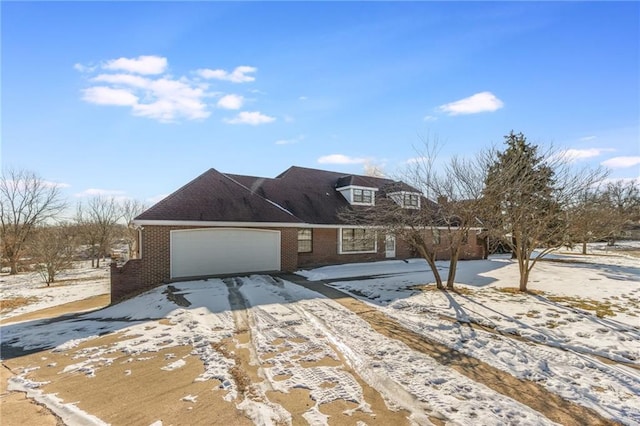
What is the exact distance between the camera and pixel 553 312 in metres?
8.95

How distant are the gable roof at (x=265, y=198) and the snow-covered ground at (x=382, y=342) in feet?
10.9

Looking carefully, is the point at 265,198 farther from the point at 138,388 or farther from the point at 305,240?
the point at 138,388

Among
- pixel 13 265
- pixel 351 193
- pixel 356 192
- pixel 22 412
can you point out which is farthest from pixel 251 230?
pixel 13 265

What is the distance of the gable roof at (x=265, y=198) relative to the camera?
47.1 ft

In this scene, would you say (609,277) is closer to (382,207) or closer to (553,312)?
(553,312)

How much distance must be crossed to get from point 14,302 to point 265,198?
466 inches

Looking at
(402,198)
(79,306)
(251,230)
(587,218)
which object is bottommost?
(79,306)

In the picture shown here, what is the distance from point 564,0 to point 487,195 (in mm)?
5424

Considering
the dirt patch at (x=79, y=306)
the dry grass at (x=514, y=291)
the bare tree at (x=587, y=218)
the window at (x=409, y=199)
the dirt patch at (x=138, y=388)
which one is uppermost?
the window at (x=409, y=199)

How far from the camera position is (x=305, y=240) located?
18.8m

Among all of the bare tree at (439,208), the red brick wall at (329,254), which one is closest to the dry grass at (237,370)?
the bare tree at (439,208)

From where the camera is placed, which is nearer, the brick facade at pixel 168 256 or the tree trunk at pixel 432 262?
the tree trunk at pixel 432 262

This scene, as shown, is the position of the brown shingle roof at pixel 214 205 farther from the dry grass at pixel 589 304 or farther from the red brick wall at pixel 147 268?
the dry grass at pixel 589 304

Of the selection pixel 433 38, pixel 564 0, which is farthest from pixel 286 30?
pixel 564 0
